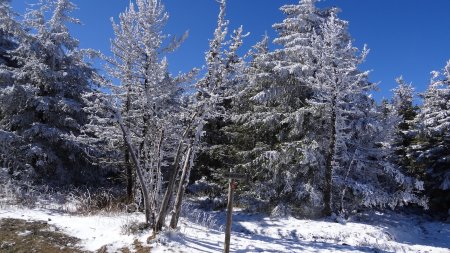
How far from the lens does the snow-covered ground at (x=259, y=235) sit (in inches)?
331

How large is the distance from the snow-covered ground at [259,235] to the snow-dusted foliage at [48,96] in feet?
17.9

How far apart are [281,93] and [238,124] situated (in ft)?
8.93

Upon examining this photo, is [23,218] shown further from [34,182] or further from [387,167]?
[387,167]

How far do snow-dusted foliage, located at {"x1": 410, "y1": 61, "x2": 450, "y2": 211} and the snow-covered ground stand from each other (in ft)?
13.0

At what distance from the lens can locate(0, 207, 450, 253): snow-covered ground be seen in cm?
840

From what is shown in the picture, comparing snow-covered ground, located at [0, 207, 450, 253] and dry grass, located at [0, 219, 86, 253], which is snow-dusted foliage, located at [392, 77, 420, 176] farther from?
dry grass, located at [0, 219, 86, 253]

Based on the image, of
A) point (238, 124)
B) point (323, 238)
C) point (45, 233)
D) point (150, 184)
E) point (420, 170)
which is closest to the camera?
point (45, 233)

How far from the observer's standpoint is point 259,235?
35.6 feet

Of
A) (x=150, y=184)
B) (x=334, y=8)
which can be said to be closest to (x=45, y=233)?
(x=150, y=184)

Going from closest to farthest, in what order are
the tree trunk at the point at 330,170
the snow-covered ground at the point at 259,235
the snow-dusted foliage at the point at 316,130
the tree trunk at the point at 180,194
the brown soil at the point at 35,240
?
the brown soil at the point at 35,240 → the snow-covered ground at the point at 259,235 → the tree trunk at the point at 180,194 → the tree trunk at the point at 330,170 → the snow-dusted foliage at the point at 316,130

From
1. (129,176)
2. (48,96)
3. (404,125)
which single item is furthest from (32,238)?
(404,125)

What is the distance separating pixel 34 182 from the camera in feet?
50.9

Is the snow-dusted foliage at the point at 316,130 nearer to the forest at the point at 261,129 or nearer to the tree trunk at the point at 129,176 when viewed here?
the forest at the point at 261,129

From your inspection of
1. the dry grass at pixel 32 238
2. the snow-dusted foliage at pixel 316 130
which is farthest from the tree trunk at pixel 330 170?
the dry grass at pixel 32 238
